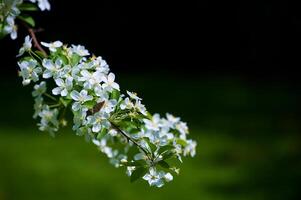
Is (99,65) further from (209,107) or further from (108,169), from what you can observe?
(209,107)

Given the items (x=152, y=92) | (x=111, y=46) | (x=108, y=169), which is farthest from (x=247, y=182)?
(x=111, y=46)

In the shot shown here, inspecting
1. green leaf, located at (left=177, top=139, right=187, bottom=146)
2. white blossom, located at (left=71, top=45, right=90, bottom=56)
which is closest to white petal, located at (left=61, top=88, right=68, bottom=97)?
white blossom, located at (left=71, top=45, right=90, bottom=56)

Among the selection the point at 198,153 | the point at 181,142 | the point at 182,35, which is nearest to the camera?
the point at 181,142

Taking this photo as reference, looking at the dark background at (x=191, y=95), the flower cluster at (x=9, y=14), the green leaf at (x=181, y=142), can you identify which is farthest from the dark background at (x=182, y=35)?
the flower cluster at (x=9, y=14)

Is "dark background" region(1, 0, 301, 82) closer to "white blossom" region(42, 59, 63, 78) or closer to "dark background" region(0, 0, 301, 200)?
"dark background" region(0, 0, 301, 200)

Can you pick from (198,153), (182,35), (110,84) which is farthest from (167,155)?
(182,35)

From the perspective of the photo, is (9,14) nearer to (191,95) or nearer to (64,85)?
(64,85)

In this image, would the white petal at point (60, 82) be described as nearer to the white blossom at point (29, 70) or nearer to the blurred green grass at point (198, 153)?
the white blossom at point (29, 70)

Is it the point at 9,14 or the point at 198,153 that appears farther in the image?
the point at 198,153

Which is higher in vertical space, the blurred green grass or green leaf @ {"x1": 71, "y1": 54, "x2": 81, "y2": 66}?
the blurred green grass

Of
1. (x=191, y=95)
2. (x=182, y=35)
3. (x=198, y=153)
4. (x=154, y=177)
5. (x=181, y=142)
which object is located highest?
(x=182, y=35)
